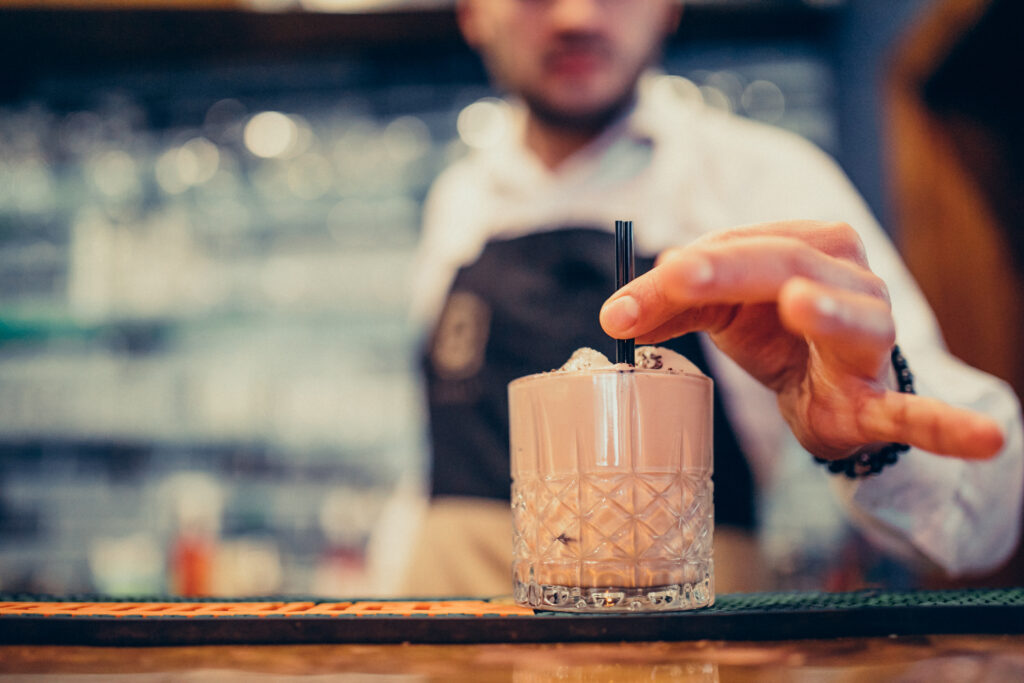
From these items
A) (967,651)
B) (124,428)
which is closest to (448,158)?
(124,428)

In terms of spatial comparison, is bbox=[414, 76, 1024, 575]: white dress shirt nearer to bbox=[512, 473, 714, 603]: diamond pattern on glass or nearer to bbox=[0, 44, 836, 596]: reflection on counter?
bbox=[512, 473, 714, 603]: diamond pattern on glass

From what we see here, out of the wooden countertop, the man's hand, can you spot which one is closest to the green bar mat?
the wooden countertop

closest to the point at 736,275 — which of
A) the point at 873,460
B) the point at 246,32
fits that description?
the point at 873,460

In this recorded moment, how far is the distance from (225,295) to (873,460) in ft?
8.18

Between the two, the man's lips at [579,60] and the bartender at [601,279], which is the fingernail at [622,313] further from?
the man's lips at [579,60]

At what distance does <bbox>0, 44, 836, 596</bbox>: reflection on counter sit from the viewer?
2.86 metres

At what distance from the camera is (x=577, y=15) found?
1638mm

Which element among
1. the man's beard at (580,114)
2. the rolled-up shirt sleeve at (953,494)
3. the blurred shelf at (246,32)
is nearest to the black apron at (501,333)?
the man's beard at (580,114)

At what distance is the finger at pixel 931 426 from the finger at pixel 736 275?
10 centimetres

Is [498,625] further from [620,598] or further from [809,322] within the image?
[809,322]

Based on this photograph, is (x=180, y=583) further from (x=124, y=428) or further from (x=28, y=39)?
(x=28, y=39)

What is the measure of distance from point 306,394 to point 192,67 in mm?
1219

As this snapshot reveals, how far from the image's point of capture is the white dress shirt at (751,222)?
1.10 m

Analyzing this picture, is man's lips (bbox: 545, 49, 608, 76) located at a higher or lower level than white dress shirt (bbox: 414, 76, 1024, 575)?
higher
